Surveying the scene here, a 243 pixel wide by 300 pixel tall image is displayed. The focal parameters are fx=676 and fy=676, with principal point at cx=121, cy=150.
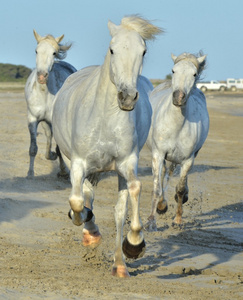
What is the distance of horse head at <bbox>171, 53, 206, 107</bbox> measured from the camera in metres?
9.23

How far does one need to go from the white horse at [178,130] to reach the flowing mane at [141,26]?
3281 mm

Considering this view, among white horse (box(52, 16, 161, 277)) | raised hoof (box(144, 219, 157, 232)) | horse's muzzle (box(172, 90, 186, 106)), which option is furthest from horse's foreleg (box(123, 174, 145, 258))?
horse's muzzle (box(172, 90, 186, 106))

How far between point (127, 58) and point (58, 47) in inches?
291

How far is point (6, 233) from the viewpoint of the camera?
24.3 ft

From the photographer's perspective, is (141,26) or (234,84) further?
(234,84)

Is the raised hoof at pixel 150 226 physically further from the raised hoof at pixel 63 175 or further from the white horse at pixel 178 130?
the raised hoof at pixel 63 175

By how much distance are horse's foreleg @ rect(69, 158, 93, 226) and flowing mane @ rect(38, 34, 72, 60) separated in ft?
22.3

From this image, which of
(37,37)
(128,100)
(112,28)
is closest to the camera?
(128,100)

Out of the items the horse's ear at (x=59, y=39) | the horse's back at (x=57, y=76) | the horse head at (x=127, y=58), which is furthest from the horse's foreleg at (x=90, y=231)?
the horse's ear at (x=59, y=39)

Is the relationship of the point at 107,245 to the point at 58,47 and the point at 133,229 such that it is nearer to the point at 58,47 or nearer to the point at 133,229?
the point at 133,229

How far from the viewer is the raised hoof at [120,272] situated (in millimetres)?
6047

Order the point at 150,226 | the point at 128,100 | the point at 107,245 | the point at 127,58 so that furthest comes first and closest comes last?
the point at 150,226 < the point at 107,245 < the point at 127,58 < the point at 128,100

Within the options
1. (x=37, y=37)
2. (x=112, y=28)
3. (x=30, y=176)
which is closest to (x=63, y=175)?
(x=30, y=176)

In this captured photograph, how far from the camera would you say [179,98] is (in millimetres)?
9195
